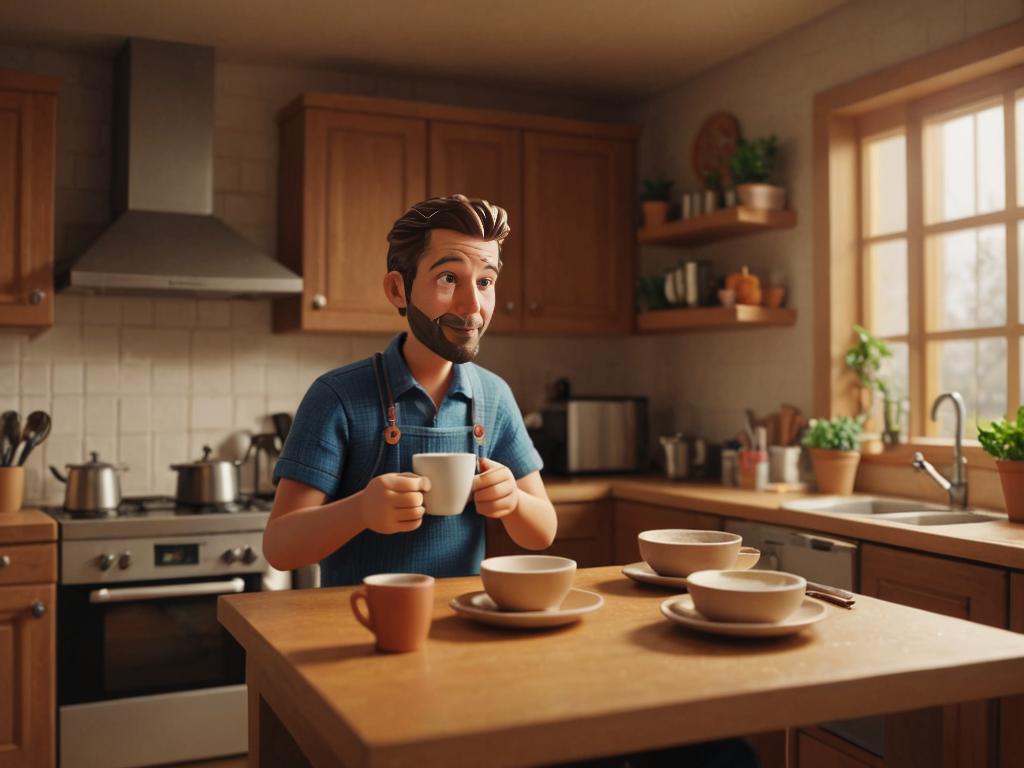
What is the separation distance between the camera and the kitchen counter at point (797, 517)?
7.73 feet

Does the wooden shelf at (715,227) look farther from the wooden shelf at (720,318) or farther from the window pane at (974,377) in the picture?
the window pane at (974,377)

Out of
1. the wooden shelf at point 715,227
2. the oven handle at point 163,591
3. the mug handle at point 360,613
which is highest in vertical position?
the wooden shelf at point 715,227

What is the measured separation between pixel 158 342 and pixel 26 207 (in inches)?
28.7

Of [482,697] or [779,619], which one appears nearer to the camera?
[482,697]

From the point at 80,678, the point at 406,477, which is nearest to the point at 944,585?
the point at 406,477

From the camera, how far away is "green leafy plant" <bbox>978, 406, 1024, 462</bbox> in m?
2.67

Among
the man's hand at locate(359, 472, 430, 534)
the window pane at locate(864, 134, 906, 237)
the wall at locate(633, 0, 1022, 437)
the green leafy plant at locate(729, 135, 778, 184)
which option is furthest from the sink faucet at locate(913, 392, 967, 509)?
the man's hand at locate(359, 472, 430, 534)

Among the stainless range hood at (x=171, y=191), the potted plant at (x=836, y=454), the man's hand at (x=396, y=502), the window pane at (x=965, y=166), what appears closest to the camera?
the man's hand at (x=396, y=502)

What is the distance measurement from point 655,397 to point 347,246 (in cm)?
157

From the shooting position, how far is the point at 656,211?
418 centimetres

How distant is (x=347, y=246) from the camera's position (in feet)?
12.9

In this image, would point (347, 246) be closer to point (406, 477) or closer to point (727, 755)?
point (406, 477)

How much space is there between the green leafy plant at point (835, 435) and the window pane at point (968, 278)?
1.42 ft

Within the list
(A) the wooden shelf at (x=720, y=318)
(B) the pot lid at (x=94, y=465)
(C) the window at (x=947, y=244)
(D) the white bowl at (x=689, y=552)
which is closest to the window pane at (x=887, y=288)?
(C) the window at (x=947, y=244)
